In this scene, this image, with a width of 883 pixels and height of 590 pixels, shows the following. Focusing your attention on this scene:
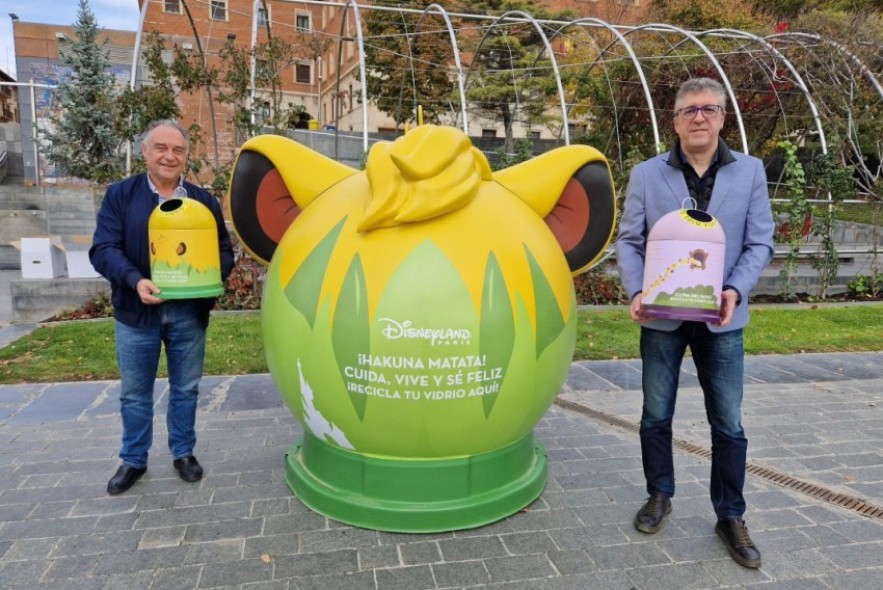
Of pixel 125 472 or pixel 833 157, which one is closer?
pixel 125 472

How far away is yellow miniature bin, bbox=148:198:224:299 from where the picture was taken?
3523 millimetres

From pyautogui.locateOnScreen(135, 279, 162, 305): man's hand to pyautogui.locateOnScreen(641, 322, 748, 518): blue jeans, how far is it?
8.87 feet

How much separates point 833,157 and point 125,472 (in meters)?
12.5

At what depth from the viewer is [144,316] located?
3.76m

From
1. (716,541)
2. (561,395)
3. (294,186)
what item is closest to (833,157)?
(561,395)

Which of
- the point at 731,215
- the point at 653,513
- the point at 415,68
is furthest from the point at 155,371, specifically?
the point at 415,68

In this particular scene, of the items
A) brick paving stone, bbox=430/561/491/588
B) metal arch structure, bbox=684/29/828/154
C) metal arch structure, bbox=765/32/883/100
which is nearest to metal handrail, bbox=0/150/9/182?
metal arch structure, bbox=684/29/828/154

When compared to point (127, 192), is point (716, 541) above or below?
below

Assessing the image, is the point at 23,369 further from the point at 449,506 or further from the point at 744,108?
the point at 744,108

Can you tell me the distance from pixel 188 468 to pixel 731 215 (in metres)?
3.54

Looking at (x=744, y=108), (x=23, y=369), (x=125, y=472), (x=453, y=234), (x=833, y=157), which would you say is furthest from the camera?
(x=744, y=108)

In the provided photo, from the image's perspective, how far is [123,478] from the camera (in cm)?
390

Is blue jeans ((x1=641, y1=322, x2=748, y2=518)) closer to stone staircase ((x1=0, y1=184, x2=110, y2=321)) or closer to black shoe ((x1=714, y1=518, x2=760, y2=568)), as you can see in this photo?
black shoe ((x1=714, y1=518, x2=760, y2=568))

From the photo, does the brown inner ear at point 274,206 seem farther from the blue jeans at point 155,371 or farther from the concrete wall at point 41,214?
the concrete wall at point 41,214
